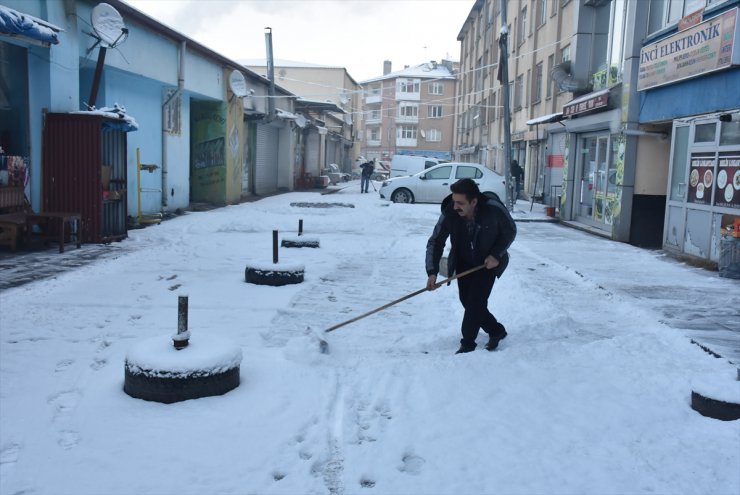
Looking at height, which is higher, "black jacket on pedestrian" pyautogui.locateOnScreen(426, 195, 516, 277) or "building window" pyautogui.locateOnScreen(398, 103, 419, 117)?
"building window" pyautogui.locateOnScreen(398, 103, 419, 117)

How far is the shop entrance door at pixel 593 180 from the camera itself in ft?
51.6

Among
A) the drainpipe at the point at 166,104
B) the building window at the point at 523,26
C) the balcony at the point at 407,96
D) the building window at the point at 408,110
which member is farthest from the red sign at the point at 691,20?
the balcony at the point at 407,96

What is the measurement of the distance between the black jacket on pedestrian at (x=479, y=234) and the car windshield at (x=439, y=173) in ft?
55.5

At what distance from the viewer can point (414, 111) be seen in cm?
7731

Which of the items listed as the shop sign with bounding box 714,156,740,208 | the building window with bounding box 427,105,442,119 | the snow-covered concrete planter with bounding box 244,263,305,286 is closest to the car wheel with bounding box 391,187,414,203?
the shop sign with bounding box 714,156,740,208

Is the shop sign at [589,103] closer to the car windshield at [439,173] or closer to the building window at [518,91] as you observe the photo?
the car windshield at [439,173]

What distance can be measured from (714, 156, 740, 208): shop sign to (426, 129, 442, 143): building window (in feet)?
217

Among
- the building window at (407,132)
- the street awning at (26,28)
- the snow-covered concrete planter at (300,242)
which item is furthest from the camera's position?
the building window at (407,132)

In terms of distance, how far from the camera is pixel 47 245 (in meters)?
10.6

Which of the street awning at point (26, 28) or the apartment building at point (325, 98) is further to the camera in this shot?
the apartment building at point (325, 98)

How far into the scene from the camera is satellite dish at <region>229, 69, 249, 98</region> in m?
20.3

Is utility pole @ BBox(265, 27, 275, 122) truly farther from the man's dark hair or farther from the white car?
the man's dark hair

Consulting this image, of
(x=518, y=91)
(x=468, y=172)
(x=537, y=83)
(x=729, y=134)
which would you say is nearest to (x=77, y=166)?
(x=729, y=134)

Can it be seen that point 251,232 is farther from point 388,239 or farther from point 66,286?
point 66,286
